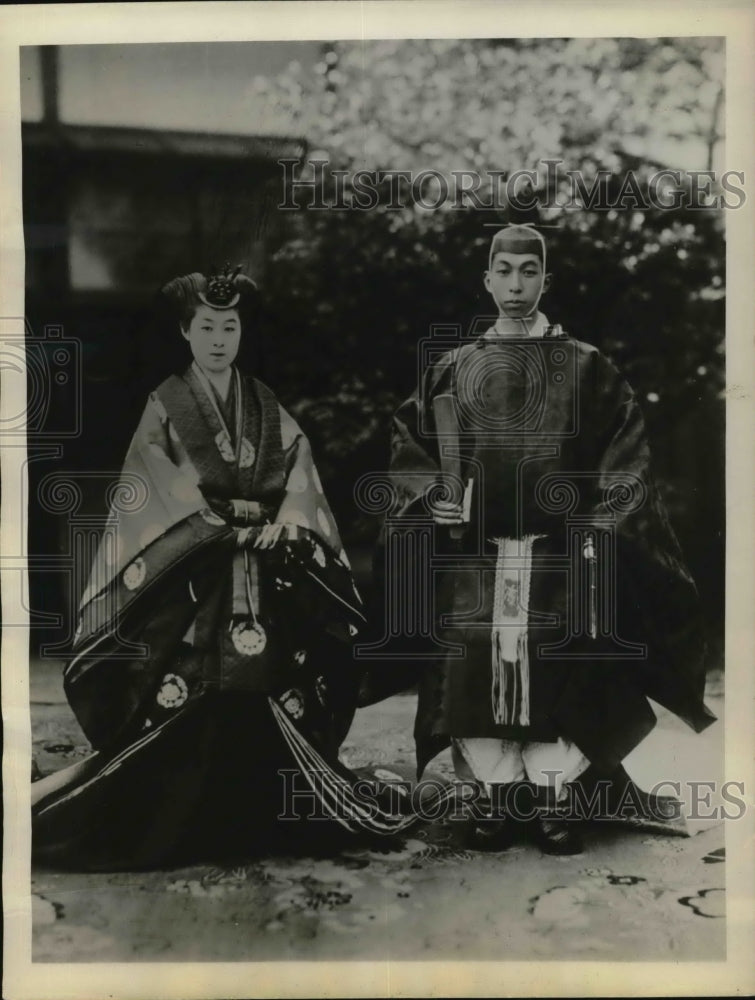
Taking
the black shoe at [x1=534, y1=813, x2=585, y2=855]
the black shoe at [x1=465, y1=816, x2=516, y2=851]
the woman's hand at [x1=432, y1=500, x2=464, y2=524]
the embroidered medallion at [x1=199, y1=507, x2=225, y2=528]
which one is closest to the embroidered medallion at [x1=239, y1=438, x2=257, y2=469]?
the embroidered medallion at [x1=199, y1=507, x2=225, y2=528]

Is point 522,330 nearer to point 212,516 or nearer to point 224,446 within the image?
point 224,446

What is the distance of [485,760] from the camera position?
248 cm

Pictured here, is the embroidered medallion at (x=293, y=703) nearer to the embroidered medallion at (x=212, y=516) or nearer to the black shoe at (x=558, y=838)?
the embroidered medallion at (x=212, y=516)

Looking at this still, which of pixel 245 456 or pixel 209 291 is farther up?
pixel 209 291

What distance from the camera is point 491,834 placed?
2.46m

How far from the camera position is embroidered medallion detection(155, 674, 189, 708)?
2477 millimetres

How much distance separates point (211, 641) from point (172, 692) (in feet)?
0.53

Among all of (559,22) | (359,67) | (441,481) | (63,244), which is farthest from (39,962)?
(559,22)

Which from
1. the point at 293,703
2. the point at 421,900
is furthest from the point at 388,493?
the point at 421,900

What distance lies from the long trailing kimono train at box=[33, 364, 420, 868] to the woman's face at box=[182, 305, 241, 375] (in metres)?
0.05

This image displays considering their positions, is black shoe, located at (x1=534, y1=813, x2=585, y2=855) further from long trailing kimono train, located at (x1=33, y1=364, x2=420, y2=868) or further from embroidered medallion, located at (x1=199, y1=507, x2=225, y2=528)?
embroidered medallion, located at (x1=199, y1=507, x2=225, y2=528)

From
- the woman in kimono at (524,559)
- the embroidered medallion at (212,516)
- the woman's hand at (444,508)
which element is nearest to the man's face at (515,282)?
the woman in kimono at (524,559)

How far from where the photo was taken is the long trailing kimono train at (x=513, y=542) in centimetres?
247

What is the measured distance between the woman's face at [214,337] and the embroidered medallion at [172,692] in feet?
2.56
